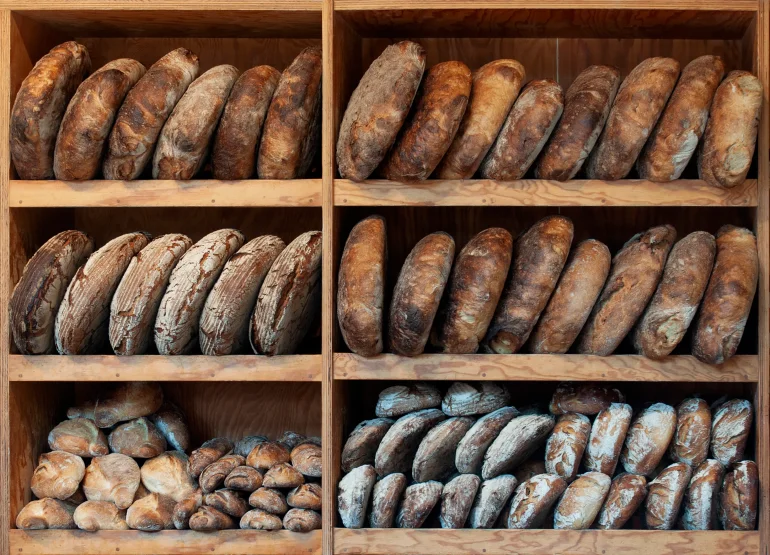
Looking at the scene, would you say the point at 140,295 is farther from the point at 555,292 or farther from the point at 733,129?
the point at 733,129

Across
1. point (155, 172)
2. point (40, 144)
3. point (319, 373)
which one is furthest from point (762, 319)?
point (40, 144)

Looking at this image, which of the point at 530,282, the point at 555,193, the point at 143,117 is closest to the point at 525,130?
the point at 555,193

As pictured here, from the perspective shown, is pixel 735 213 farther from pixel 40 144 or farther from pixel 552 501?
pixel 40 144

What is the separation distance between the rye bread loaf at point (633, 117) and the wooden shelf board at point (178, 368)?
84cm

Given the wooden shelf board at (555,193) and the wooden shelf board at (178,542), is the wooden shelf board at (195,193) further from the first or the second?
the wooden shelf board at (178,542)

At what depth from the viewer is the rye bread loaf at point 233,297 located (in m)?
1.87

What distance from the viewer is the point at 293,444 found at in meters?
2.14

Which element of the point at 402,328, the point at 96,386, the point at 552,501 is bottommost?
the point at 552,501

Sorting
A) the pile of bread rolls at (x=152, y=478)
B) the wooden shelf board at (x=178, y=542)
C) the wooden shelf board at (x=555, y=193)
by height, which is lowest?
the wooden shelf board at (x=178, y=542)

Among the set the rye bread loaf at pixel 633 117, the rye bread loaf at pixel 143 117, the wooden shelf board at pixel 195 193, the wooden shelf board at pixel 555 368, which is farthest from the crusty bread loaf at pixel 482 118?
the rye bread loaf at pixel 143 117

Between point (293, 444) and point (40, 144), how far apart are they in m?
1.00

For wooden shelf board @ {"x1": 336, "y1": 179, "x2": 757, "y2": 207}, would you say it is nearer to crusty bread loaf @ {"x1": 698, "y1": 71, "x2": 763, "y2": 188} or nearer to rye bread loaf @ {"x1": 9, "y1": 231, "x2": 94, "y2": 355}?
crusty bread loaf @ {"x1": 698, "y1": 71, "x2": 763, "y2": 188}

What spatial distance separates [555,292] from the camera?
1869 millimetres

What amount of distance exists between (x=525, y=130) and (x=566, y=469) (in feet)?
2.66
